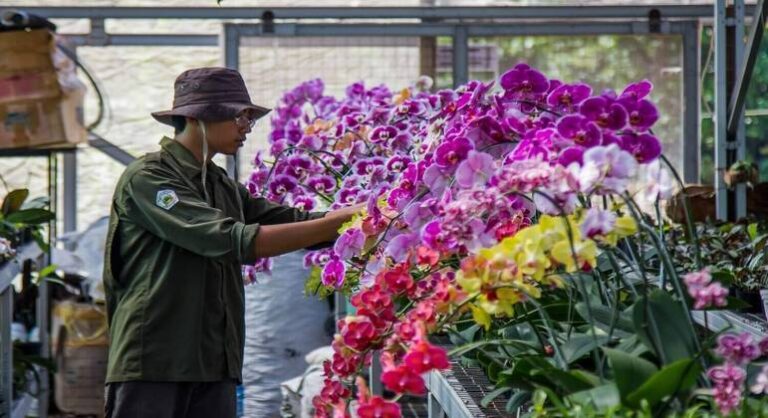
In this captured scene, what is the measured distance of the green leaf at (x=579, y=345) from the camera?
183 cm

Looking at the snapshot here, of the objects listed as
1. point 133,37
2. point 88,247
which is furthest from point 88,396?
point 133,37

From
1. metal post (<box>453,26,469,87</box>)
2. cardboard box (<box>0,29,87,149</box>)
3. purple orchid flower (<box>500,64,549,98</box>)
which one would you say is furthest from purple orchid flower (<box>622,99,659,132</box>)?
cardboard box (<box>0,29,87,149</box>)

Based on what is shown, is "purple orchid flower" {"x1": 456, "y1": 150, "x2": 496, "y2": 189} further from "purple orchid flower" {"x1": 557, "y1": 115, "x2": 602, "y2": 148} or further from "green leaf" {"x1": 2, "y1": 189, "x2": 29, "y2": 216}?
"green leaf" {"x1": 2, "y1": 189, "x2": 29, "y2": 216}

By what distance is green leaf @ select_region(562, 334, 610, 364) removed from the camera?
1832 millimetres

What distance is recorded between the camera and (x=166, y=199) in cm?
308

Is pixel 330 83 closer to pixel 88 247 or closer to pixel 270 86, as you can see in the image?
pixel 270 86

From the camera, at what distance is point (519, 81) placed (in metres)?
2.21

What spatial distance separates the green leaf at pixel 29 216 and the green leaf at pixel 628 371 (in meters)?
3.54

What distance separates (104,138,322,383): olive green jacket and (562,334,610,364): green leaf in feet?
4.40

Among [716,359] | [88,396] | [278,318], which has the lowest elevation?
[88,396]

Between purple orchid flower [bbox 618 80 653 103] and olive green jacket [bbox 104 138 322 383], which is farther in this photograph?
olive green jacket [bbox 104 138 322 383]

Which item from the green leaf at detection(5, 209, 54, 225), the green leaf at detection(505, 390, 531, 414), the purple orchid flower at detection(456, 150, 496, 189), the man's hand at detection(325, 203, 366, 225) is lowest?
the green leaf at detection(505, 390, 531, 414)

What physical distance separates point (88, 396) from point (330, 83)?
1754 millimetres

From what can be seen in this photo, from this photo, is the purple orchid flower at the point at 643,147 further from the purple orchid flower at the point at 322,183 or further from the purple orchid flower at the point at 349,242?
the purple orchid flower at the point at 322,183
